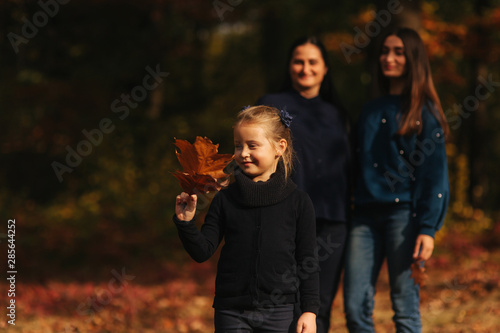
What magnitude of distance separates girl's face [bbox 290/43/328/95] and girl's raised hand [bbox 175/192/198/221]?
5.22 feet

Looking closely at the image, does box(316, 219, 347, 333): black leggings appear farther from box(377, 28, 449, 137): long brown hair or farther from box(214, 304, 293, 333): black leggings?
box(214, 304, 293, 333): black leggings

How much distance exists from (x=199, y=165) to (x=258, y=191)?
413mm

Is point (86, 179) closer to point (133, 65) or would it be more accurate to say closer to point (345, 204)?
point (133, 65)

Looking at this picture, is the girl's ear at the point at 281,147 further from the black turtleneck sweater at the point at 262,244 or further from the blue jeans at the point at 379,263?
the blue jeans at the point at 379,263

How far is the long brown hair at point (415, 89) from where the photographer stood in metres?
3.84

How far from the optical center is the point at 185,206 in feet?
8.96

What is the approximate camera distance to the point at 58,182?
13.5 meters

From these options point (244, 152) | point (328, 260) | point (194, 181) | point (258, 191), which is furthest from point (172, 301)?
point (194, 181)

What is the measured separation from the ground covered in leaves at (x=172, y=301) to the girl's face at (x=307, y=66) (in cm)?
358

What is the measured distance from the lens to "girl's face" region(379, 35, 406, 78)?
13.0 feet

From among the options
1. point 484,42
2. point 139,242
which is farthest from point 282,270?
point 484,42

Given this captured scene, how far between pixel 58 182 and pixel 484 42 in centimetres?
982

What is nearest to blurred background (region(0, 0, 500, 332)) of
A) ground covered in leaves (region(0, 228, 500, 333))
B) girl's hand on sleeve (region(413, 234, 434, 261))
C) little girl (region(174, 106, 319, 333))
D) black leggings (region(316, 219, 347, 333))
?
ground covered in leaves (region(0, 228, 500, 333))

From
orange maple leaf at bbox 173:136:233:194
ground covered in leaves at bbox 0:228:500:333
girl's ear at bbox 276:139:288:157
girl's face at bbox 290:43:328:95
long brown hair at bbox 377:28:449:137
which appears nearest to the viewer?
orange maple leaf at bbox 173:136:233:194
